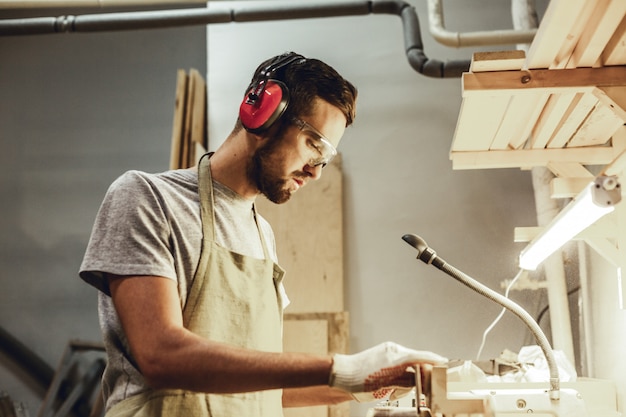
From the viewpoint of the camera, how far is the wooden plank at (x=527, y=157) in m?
2.49

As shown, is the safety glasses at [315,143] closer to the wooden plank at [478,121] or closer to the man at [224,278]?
the man at [224,278]

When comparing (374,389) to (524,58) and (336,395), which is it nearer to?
(336,395)

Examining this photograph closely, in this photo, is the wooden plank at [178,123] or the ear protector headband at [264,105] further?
the wooden plank at [178,123]

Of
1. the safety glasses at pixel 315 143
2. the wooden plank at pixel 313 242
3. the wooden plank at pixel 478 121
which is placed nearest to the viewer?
the safety glasses at pixel 315 143

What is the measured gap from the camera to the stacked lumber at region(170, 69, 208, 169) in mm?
3961

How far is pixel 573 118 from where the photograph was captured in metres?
2.24

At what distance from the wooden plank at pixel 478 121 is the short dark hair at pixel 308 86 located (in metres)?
0.45

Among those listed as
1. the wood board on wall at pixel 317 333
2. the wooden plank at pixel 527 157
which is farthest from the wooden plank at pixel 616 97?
the wood board on wall at pixel 317 333

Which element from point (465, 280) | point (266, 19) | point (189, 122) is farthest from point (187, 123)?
point (465, 280)

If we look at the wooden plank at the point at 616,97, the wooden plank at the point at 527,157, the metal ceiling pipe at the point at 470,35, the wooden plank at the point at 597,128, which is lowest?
the wooden plank at the point at 616,97

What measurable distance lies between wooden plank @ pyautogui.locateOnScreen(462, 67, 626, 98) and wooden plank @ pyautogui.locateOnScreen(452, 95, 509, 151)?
61 mm

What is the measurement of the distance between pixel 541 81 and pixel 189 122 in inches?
100

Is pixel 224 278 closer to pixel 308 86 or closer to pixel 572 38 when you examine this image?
pixel 308 86

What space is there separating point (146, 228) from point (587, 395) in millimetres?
1957
